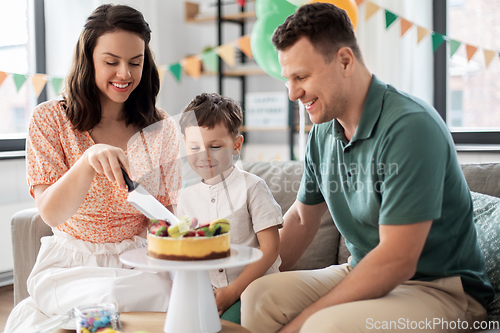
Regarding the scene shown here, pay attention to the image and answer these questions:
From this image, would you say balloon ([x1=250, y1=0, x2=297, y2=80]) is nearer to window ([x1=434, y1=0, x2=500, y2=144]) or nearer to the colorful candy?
window ([x1=434, y1=0, x2=500, y2=144])

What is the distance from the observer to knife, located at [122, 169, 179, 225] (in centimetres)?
113

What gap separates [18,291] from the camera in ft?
6.02

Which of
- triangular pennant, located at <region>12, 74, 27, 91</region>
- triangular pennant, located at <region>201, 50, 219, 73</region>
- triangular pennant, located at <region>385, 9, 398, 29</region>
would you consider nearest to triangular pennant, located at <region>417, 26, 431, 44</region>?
triangular pennant, located at <region>385, 9, 398, 29</region>

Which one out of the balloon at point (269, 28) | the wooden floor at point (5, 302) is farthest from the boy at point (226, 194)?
the wooden floor at point (5, 302)

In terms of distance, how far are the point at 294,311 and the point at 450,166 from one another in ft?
1.86

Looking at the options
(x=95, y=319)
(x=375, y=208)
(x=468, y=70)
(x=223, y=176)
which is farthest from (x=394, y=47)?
(x=95, y=319)

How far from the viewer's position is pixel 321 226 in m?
1.92

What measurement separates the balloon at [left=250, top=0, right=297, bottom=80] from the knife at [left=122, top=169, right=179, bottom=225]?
1670 millimetres

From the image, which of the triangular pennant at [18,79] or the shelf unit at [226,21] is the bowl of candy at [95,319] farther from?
the shelf unit at [226,21]

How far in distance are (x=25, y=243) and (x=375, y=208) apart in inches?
51.6

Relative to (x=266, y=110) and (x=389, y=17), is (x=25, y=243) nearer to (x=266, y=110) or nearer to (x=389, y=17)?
(x=389, y=17)

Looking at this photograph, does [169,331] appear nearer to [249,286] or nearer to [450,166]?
[249,286]

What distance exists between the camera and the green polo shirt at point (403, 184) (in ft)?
3.77

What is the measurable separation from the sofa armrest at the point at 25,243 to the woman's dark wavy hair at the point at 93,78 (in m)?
0.52
